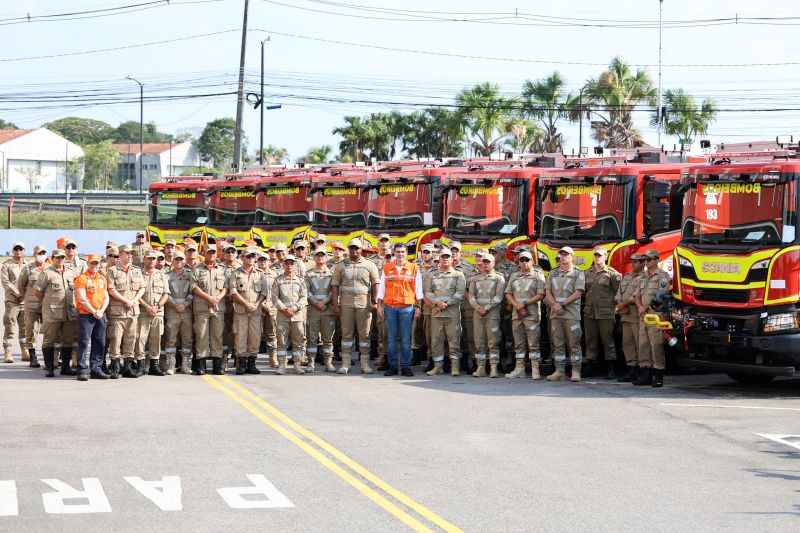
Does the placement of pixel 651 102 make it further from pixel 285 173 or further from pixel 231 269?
pixel 231 269

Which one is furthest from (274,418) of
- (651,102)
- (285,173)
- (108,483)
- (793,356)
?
(651,102)

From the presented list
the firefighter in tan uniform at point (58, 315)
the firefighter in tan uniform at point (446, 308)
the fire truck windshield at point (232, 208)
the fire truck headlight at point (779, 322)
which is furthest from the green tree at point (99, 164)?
the fire truck headlight at point (779, 322)

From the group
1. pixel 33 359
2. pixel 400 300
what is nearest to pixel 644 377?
pixel 400 300

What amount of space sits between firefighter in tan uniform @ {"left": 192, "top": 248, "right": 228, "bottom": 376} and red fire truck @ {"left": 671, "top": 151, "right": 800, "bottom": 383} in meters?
6.17

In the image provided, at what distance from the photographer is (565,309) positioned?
15172 millimetres

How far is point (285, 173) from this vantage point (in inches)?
1085

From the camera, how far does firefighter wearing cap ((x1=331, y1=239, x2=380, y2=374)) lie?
1602cm

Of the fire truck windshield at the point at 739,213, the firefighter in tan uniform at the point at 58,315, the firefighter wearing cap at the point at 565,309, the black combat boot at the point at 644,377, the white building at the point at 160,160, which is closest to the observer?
the fire truck windshield at the point at 739,213

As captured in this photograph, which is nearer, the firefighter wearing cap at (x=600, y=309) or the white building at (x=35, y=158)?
the firefighter wearing cap at (x=600, y=309)

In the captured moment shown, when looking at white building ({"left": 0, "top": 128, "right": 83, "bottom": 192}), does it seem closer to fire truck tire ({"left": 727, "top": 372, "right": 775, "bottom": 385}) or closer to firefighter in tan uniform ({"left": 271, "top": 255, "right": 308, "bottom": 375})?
firefighter in tan uniform ({"left": 271, "top": 255, "right": 308, "bottom": 375})

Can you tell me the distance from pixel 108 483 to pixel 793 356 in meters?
8.39

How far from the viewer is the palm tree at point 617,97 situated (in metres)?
43.8

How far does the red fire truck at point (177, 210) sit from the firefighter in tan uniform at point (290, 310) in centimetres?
1159

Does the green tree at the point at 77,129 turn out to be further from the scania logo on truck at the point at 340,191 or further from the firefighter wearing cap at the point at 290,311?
the firefighter wearing cap at the point at 290,311
